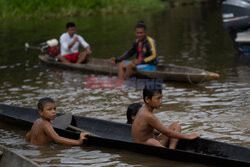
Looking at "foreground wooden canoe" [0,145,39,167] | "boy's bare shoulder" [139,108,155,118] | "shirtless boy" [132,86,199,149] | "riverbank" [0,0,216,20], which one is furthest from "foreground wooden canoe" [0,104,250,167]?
"riverbank" [0,0,216,20]

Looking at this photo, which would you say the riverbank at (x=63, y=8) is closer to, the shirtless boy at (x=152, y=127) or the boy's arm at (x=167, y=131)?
the shirtless boy at (x=152, y=127)

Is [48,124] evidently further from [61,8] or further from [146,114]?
[61,8]

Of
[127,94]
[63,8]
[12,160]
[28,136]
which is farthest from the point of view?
[63,8]

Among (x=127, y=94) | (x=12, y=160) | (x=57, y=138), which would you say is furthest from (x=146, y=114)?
(x=127, y=94)

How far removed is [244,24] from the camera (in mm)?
11594

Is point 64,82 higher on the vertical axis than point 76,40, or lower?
lower

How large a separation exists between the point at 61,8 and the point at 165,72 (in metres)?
19.8

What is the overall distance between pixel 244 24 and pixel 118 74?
3.53 m

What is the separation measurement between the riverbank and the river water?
7769mm

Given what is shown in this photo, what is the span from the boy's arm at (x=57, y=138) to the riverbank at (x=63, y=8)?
71.1 ft

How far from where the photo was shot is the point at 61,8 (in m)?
28.6

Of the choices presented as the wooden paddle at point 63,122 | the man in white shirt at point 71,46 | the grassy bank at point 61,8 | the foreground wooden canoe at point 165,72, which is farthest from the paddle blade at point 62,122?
the grassy bank at point 61,8

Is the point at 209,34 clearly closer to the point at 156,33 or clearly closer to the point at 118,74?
the point at 156,33

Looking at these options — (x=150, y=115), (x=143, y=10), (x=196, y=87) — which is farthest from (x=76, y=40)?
(x=143, y=10)
